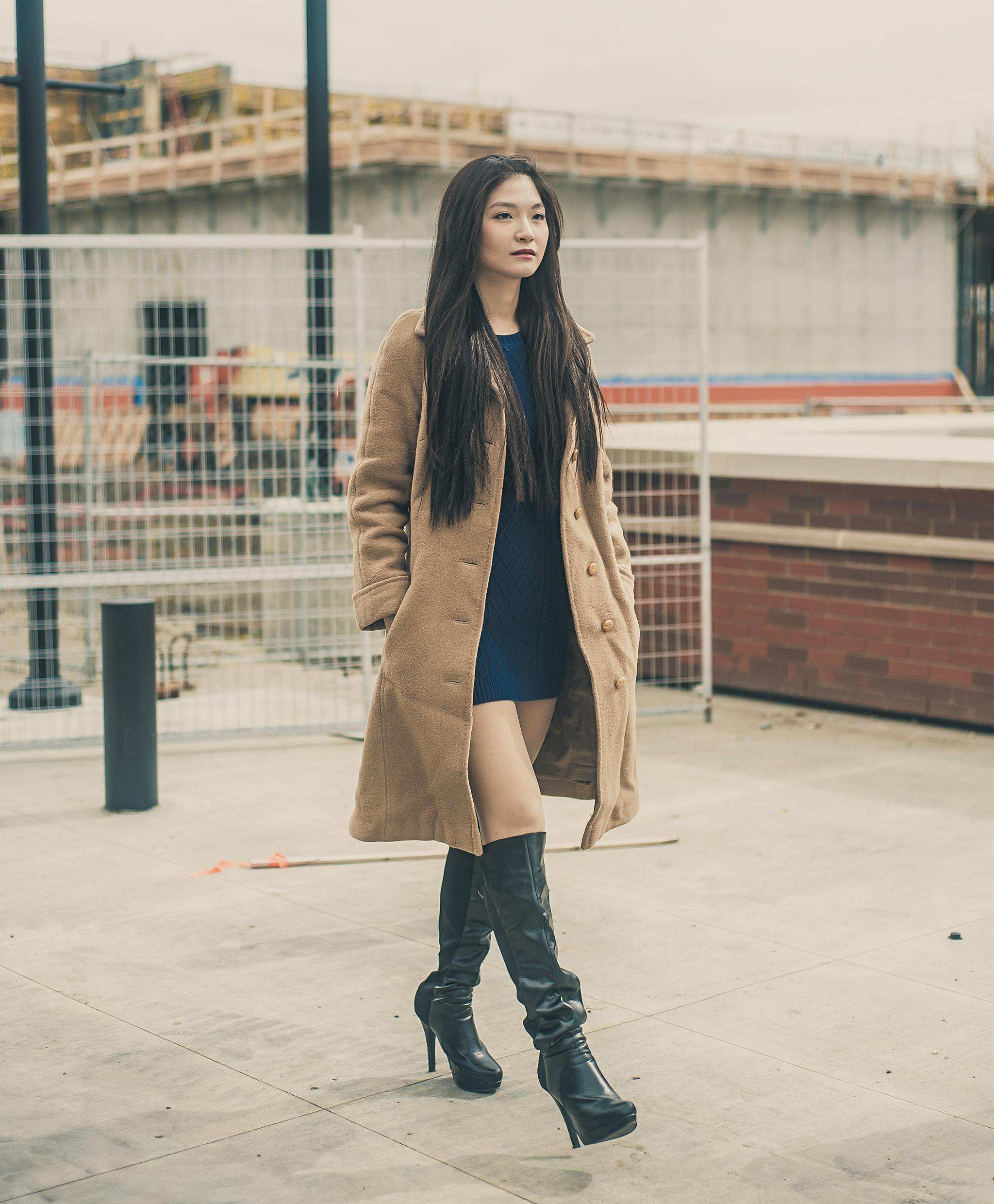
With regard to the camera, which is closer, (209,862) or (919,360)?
(209,862)

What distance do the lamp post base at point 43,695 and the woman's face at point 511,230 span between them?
19.1 ft

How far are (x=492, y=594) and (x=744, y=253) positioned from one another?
36.5 m

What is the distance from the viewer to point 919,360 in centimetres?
4259

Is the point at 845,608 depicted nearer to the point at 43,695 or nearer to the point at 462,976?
the point at 43,695

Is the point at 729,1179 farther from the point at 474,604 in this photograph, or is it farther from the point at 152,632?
the point at 152,632

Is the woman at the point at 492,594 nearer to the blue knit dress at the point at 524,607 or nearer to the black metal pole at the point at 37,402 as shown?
the blue knit dress at the point at 524,607

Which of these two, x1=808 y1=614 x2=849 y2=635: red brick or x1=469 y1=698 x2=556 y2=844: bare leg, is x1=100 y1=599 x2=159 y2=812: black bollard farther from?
x1=808 y1=614 x2=849 y2=635: red brick

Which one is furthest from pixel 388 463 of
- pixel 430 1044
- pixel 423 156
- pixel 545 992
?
pixel 423 156

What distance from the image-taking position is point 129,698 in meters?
6.60

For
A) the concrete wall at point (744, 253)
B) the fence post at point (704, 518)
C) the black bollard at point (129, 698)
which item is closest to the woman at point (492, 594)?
the black bollard at point (129, 698)

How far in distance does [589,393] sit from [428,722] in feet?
2.87

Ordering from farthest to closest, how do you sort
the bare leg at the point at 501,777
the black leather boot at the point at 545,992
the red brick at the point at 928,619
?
the red brick at the point at 928,619
the bare leg at the point at 501,777
the black leather boot at the point at 545,992

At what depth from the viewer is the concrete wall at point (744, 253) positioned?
3092 cm

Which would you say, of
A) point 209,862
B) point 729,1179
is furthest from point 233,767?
point 729,1179
